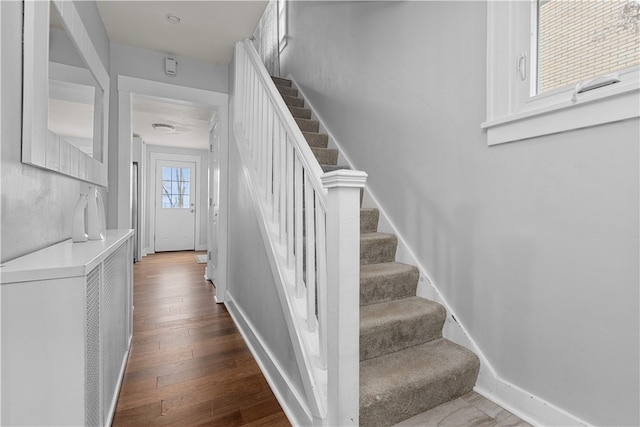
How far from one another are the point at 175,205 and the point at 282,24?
463 centimetres

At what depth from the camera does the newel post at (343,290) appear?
111 centimetres

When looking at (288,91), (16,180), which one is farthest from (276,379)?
(288,91)

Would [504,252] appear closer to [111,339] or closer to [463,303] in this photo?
[463,303]

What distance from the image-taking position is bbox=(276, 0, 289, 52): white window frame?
4.16 metres

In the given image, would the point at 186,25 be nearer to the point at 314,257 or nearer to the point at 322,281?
the point at 314,257

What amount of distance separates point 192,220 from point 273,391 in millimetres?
6216

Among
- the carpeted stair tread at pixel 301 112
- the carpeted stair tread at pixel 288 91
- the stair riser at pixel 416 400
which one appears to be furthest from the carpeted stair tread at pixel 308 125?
the stair riser at pixel 416 400

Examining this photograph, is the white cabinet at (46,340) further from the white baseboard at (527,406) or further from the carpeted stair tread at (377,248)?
the white baseboard at (527,406)

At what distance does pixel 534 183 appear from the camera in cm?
134

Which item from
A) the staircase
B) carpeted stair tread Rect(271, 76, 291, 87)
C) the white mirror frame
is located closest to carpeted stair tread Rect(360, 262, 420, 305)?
the staircase

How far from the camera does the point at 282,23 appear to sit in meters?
4.30

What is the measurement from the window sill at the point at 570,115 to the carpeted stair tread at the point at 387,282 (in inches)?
33.8

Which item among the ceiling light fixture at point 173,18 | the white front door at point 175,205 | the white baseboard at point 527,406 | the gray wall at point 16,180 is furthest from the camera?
the white front door at point 175,205

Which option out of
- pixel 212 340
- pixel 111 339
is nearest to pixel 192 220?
pixel 212 340
